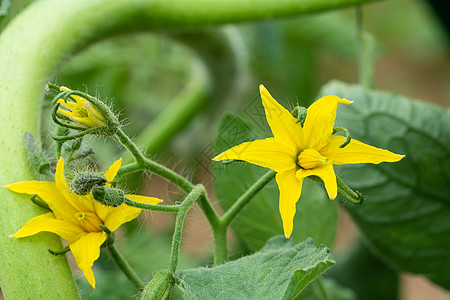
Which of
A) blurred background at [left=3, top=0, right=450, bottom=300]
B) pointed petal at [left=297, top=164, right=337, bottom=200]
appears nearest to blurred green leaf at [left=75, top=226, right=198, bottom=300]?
blurred background at [left=3, top=0, right=450, bottom=300]

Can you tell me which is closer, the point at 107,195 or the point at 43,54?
the point at 107,195

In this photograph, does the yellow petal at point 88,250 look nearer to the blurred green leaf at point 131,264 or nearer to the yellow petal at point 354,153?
the blurred green leaf at point 131,264

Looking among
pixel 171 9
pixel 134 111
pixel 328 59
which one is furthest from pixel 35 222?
pixel 328 59

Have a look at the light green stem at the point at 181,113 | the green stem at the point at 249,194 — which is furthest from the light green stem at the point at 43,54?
the light green stem at the point at 181,113

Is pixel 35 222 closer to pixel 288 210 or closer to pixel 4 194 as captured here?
pixel 4 194

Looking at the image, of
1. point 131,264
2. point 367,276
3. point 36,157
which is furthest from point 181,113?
point 36,157

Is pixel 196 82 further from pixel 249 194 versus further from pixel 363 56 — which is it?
pixel 249 194

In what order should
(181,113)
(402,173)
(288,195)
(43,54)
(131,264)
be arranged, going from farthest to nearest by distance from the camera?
(181,113) < (131,264) < (402,173) < (43,54) < (288,195)
